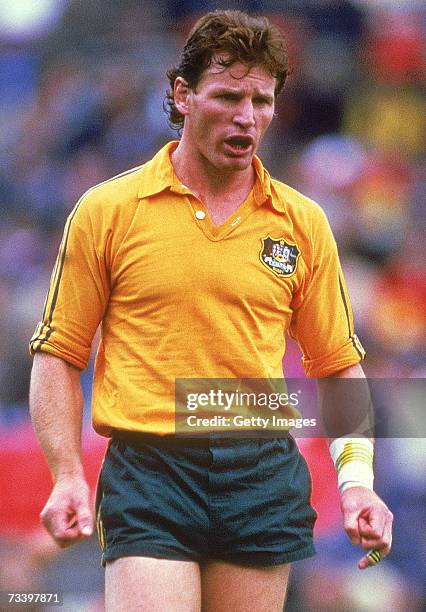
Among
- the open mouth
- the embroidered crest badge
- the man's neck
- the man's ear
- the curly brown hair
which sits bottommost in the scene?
the embroidered crest badge

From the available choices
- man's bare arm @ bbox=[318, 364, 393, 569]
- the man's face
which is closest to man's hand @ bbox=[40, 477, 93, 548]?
man's bare arm @ bbox=[318, 364, 393, 569]

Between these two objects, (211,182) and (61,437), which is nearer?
(61,437)

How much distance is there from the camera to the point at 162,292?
10.2 feet

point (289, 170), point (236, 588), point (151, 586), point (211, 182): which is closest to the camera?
point (151, 586)

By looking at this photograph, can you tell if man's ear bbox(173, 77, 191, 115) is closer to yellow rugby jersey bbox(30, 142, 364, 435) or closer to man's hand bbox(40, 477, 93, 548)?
yellow rugby jersey bbox(30, 142, 364, 435)

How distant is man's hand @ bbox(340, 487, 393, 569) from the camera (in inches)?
122

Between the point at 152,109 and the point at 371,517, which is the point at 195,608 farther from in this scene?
the point at 152,109

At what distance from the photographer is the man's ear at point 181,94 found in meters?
3.33

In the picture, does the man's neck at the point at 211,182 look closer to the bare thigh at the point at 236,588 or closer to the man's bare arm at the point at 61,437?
the man's bare arm at the point at 61,437

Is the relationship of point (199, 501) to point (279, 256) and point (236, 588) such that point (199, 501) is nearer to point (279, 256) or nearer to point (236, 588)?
point (236, 588)

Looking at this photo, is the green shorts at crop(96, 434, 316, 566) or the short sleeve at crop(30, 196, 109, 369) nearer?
the green shorts at crop(96, 434, 316, 566)

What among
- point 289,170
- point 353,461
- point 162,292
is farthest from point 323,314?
point 289,170

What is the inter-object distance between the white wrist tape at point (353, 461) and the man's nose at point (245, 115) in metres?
0.88

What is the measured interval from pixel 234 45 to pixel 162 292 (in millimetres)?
634
